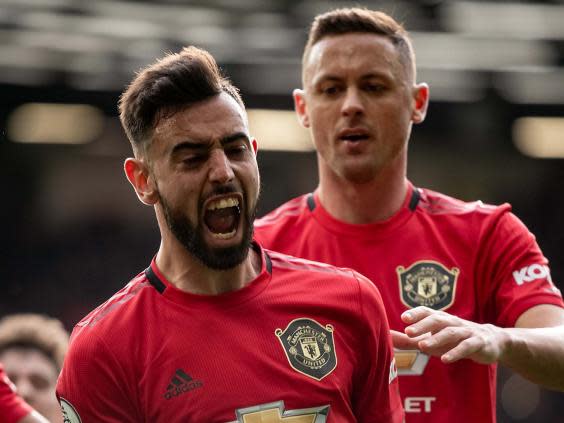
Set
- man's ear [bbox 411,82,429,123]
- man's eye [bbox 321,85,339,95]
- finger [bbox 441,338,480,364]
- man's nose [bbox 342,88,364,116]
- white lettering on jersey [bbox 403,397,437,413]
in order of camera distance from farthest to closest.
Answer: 1. man's ear [bbox 411,82,429,123]
2. man's eye [bbox 321,85,339,95]
3. man's nose [bbox 342,88,364,116]
4. white lettering on jersey [bbox 403,397,437,413]
5. finger [bbox 441,338,480,364]

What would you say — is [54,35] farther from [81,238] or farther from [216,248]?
[216,248]

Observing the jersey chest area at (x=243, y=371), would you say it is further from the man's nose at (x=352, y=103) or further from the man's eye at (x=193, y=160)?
the man's nose at (x=352, y=103)

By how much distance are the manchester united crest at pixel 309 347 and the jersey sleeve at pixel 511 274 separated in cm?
89

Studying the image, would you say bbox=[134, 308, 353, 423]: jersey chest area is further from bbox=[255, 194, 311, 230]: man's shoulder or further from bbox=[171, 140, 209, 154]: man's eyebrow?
bbox=[255, 194, 311, 230]: man's shoulder

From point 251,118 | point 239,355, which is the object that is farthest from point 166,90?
point 251,118

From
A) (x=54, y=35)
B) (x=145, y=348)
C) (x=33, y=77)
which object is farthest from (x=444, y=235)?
(x=33, y=77)

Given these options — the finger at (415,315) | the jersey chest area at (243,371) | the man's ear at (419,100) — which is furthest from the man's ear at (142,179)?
the man's ear at (419,100)

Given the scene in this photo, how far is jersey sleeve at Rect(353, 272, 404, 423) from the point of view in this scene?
262 cm

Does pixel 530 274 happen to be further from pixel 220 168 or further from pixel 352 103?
pixel 220 168

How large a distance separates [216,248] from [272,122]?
8.83 meters

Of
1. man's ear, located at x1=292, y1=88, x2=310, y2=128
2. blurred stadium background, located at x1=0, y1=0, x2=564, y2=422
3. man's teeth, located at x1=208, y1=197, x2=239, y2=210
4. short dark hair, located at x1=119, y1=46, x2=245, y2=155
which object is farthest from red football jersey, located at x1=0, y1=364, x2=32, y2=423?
blurred stadium background, located at x1=0, y1=0, x2=564, y2=422

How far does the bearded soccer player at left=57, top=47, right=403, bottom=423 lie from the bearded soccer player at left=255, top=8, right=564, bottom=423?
0.58m

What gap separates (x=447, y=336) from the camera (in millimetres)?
2395

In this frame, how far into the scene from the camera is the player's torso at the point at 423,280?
3.21m
